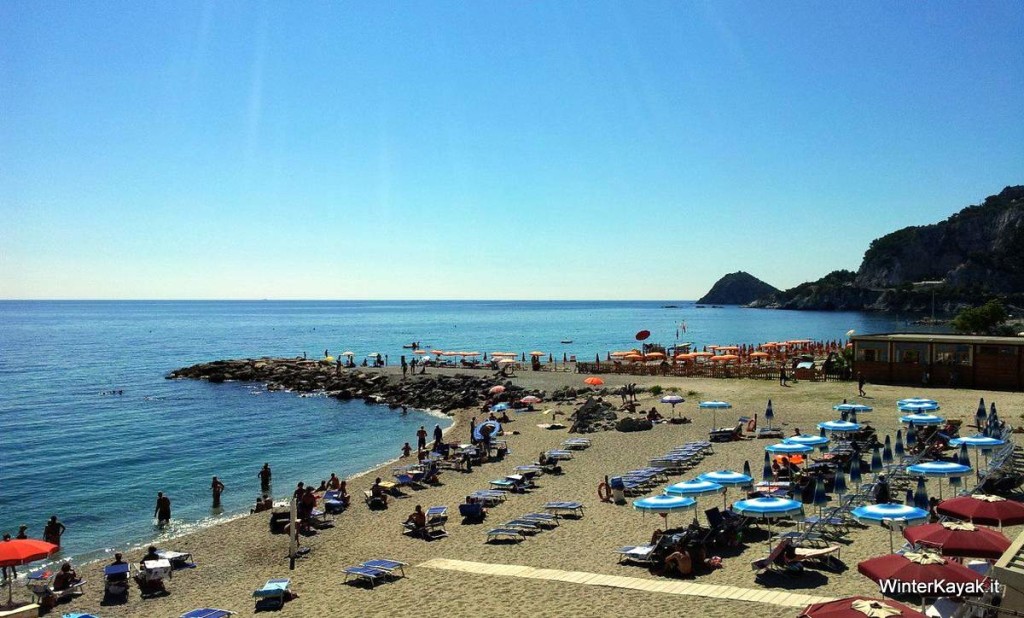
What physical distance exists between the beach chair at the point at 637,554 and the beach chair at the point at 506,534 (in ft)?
9.75

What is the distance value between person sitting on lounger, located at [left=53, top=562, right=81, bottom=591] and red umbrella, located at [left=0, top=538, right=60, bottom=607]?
1.04 meters

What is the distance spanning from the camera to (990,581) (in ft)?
29.0

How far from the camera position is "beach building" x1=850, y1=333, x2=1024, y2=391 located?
3350 cm

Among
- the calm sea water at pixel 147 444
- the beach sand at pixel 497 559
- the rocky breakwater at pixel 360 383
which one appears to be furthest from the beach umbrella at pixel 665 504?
the rocky breakwater at pixel 360 383

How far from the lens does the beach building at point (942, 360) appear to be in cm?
3350

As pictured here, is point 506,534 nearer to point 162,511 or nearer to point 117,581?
point 117,581

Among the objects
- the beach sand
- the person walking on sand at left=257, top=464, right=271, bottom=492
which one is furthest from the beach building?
the person walking on sand at left=257, top=464, right=271, bottom=492

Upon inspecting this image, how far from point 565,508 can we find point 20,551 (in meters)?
11.9

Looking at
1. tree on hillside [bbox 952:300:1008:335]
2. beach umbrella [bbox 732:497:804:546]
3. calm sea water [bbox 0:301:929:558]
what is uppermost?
tree on hillside [bbox 952:300:1008:335]

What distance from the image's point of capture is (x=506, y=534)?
56.1 feet

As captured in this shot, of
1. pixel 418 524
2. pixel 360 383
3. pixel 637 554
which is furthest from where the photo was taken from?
pixel 360 383

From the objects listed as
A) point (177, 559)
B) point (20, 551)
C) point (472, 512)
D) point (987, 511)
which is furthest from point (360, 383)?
point (987, 511)

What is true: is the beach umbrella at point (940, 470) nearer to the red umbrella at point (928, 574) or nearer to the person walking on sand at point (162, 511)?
the red umbrella at point (928, 574)

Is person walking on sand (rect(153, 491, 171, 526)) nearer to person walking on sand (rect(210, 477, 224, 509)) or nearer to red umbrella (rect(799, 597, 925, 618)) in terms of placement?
person walking on sand (rect(210, 477, 224, 509))
